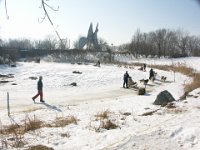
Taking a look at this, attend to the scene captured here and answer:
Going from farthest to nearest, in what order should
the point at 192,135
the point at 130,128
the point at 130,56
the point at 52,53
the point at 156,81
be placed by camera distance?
the point at 130,56
the point at 52,53
the point at 156,81
the point at 130,128
the point at 192,135

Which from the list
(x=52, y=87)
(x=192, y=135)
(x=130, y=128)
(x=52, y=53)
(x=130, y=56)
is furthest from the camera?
(x=130, y=56)

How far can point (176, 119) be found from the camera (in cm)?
1078

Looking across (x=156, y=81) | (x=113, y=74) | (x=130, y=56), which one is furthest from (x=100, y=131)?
(x=130, y=56)

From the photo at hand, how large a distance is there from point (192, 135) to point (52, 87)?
25079 millimetres

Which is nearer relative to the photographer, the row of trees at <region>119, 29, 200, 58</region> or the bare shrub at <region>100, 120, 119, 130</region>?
the bare shrub at <region>100, 120, 119, 130</region>

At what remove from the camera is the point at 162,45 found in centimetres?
10750

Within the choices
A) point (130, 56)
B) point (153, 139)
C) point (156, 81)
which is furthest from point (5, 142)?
point (130, 56)

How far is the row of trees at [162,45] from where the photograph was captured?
3915 inches

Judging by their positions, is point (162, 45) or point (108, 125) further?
point (162, 45)

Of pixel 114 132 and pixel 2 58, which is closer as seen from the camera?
pixel 114 132

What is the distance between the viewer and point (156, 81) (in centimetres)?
3900

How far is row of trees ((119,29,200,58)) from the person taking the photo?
9944cm

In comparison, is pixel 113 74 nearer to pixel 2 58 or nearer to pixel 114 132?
pixel 2 58

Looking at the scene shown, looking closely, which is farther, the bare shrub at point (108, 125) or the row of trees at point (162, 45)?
the row of trees at point (162, 45)
